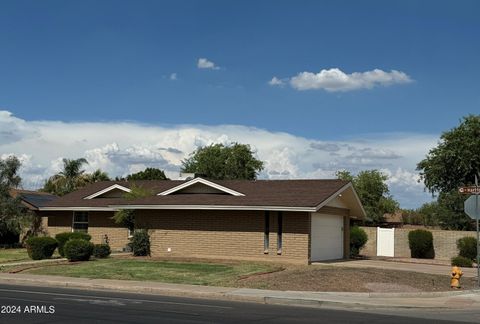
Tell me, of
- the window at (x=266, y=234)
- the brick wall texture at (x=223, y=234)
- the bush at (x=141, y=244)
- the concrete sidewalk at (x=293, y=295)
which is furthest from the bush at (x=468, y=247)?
the bush at (x=141, y=244)

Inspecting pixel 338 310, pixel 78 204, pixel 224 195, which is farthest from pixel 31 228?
pixel 338 310

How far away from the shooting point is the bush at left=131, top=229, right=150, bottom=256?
30.4m

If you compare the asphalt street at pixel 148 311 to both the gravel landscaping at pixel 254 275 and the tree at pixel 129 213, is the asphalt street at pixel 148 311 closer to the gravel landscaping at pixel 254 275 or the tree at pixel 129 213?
the gravel landscaping at pixel 254 275

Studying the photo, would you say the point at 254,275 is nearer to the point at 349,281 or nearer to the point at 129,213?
the point at 349,281

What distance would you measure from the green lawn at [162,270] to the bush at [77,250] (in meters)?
0.56

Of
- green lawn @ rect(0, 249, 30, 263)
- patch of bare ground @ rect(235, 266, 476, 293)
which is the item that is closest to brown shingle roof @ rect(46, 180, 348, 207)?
patch of bare ground @ rect(235, 266, 476, 293)

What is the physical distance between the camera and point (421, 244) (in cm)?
3788

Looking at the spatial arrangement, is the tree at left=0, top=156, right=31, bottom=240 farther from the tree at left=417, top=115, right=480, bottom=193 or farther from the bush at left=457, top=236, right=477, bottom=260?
the tree at left=417, top=115, right=480, bottom=193

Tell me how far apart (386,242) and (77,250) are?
71.1 ft

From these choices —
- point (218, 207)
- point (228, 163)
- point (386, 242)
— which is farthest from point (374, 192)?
point (218, 207)

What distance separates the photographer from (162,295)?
1814cm

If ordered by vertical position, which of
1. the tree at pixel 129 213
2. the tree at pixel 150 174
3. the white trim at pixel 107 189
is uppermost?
the tree at pixel 150 174

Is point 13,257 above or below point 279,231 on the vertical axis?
below

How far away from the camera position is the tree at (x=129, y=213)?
33844mm
